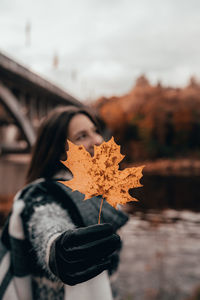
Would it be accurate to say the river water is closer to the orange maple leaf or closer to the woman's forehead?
the woman's forehead

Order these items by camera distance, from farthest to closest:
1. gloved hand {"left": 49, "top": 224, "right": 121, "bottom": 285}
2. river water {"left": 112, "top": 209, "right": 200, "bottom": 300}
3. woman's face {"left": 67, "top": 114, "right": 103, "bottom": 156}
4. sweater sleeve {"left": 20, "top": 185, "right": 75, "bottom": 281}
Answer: river water {"left": 112, "top": 209, "right": 200, "bottom": 300} → woman's face {"left": 67, "top": 114, "right": 103, "bottom": 156} → sweater sleeve {"left": 20, "top": 185, "right": 75, "bottom": 281} → gloved hand {"left": 49, "top": 224, "right": 121, "bottom": 285}

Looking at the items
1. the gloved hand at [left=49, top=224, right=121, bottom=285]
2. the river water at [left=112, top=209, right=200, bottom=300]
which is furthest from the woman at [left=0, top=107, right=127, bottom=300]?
the river water at [left=112, top=209, right=200, bottom=300]

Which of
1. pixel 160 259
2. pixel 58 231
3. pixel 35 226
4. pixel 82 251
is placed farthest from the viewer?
pixel 160 259

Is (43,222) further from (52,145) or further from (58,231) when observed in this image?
(52,145)

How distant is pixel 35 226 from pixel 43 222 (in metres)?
0.05

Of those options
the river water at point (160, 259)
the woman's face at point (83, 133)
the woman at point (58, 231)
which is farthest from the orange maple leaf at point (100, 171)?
the river water at point (160, 259)

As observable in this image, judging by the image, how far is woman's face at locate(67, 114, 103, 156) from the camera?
1456 mm

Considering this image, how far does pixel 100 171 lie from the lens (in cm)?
97

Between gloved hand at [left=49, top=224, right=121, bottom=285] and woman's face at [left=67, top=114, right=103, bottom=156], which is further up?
woman's face at [left=67, top=114, right=103, bottom=156]

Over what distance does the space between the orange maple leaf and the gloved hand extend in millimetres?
113

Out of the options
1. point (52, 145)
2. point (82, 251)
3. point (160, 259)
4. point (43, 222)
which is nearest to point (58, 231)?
point (43, 222)

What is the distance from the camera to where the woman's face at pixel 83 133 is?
1456 mm

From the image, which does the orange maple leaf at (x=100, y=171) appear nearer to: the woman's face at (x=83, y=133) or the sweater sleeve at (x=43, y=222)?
the sweater sleeve at (x=43, y=222)

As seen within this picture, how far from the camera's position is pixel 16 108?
28.8ft
